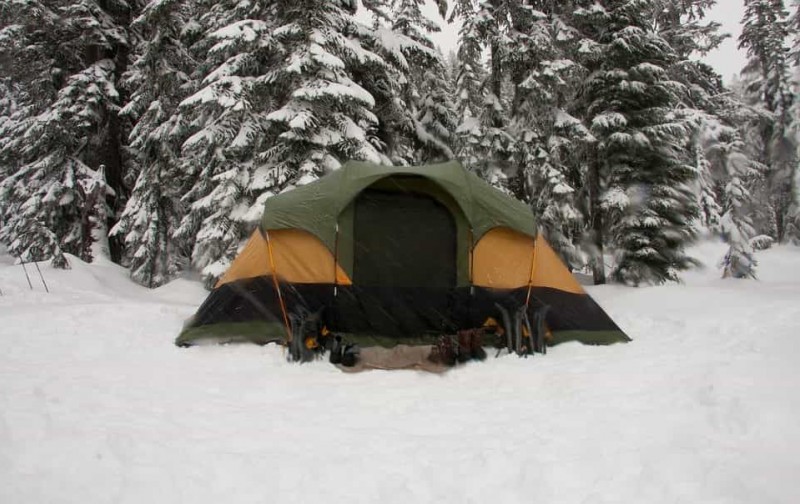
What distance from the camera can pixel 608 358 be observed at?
546 centimetres

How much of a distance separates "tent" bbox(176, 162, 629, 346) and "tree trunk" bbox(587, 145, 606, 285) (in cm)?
629

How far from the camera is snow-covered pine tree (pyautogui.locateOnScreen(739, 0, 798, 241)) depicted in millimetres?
23031

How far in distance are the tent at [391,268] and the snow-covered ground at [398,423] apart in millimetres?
545

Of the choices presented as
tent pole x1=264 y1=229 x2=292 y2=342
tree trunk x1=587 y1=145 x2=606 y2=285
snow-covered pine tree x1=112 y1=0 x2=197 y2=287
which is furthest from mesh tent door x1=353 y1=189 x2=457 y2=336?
snow-covered pine tree x1=112 y1=0 x2=197 y2=287

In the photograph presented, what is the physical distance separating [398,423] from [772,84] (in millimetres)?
29493

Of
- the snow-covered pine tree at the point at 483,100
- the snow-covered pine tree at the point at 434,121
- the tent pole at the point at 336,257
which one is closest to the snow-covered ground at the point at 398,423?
the tent pole at the point at 336,257

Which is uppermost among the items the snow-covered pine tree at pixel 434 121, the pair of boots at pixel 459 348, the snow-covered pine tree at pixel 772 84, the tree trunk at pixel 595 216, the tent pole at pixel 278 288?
the snow-covered pine tree at pixel 772 84

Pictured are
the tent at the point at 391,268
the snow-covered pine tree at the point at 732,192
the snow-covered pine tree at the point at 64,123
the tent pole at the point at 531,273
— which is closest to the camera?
the tent at the point at 391,268

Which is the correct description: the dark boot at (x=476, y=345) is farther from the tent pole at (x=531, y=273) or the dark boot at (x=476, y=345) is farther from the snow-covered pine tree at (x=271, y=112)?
the snow-covered pine tree at (x=271, y=112)

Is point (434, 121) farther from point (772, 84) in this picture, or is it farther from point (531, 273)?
point (772, 84)

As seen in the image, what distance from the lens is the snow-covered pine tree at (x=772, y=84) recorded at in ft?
75.6

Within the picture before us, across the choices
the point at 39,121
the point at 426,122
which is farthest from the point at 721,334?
the point at 39,121

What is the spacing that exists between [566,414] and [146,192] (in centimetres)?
1199

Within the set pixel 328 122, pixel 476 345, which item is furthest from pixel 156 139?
pixel 476 345
